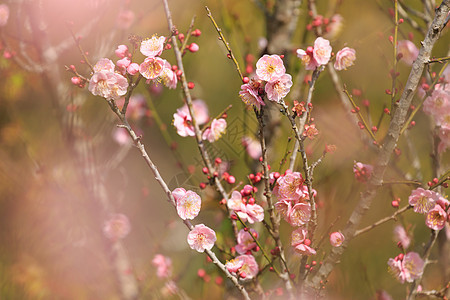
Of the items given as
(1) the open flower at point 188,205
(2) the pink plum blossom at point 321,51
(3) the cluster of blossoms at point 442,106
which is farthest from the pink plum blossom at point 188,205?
(3) the cluster of blossoms at point 442,106

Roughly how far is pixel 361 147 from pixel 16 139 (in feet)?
4.70

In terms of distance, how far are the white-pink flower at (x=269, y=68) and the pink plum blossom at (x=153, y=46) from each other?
0.55 ft

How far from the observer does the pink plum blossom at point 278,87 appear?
0.63 m

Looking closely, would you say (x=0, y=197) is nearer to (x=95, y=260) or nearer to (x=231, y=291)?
(x=95, y=260)

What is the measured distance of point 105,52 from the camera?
132 cm

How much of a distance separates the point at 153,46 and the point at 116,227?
95 centimetres

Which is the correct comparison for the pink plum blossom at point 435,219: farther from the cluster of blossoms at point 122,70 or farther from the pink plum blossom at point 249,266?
the cluster of blossoms at point 122,70

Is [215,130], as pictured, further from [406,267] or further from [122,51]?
[406,267]

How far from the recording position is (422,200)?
0.72 meters

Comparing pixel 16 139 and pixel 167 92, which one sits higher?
pixel 167 92

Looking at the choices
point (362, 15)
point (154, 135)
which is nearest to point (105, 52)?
point (154, 135)

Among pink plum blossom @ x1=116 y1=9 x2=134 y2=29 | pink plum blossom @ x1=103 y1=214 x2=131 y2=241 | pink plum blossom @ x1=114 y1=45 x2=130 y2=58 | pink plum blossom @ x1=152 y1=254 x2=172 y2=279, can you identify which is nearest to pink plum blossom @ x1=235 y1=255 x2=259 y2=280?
→ pink plum blossom @ x1=114 y1=45 x2=130 y2=58

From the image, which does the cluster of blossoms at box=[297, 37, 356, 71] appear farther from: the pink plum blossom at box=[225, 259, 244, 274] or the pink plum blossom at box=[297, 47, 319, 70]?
the pink plum blossom at box=[225, 259, 244, 274]

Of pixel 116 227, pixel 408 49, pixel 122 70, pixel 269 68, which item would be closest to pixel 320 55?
pixel 269 68
